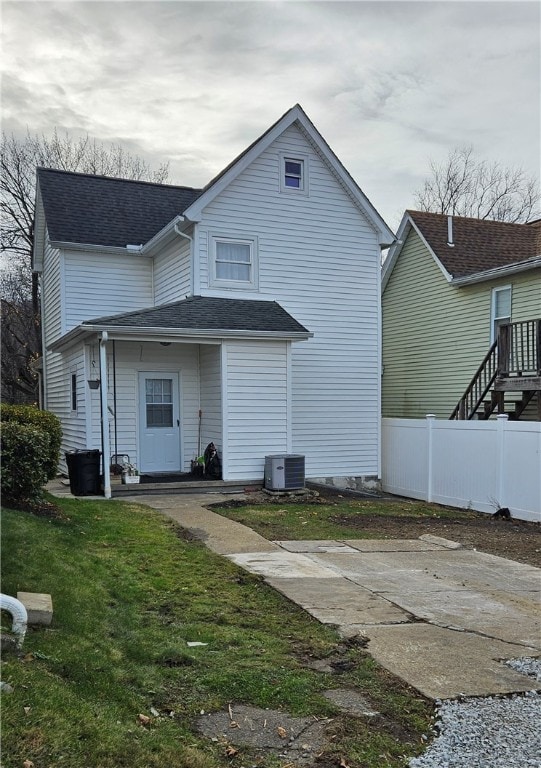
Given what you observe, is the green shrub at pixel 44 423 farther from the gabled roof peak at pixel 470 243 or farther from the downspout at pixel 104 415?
the gabled roof peak at pixel 470 243

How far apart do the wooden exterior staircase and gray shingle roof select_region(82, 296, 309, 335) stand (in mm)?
4795

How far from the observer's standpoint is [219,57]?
7812 mm

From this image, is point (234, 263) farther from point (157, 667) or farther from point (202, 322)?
point (157, 667)

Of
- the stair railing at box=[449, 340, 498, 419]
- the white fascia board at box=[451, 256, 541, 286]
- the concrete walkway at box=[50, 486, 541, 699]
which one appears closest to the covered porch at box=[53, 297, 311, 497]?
the concrete walkway at box=[50, 486, 541, 699]

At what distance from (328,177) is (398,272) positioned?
676 cm

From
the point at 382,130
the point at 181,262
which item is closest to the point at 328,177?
the point at 382,130

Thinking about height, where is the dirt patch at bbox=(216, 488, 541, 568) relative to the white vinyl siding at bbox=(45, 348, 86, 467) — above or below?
below

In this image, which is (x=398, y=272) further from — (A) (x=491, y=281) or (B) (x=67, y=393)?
(B) (x=67, y=393)

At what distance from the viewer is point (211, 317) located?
1281cm

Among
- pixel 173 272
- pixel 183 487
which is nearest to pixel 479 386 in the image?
pixel 183 487

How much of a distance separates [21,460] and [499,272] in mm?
13191

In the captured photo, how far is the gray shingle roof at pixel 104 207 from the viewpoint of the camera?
15.8 m

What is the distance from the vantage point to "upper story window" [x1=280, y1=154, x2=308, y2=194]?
583 inches

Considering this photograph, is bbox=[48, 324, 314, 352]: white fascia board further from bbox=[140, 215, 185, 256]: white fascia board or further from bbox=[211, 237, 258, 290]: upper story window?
bbox=[140, 215, 185, 256]: white fascia board
